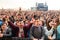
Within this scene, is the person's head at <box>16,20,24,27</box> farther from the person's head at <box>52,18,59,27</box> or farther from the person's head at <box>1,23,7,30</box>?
the person's head at <box>52,18,59,27</box>

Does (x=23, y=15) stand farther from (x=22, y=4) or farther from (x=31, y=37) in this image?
(x=31, y=37)

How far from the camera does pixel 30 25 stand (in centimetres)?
364

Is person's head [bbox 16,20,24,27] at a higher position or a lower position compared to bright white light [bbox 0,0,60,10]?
lower

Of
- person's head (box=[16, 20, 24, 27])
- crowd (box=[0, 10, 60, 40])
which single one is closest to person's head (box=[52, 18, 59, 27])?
crowd (box=[0, 10, 60, 40])

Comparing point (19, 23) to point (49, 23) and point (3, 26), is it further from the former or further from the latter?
point (49, 23)

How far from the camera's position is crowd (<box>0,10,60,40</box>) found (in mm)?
3600

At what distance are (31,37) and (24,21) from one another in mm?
343

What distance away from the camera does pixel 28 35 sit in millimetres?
3623

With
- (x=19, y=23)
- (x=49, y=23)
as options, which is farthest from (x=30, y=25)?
(x=49, y=23)

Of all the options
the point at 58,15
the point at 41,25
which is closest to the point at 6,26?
the point at 41,25

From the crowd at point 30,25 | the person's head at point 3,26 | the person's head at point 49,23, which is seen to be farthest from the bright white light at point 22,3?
the person's head at point 3,26

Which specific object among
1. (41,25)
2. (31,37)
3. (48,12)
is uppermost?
(48,12)

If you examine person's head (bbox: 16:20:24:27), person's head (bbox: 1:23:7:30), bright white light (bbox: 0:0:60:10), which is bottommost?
person's head (bbox: 1:23:7:30)

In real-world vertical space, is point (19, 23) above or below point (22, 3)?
below
